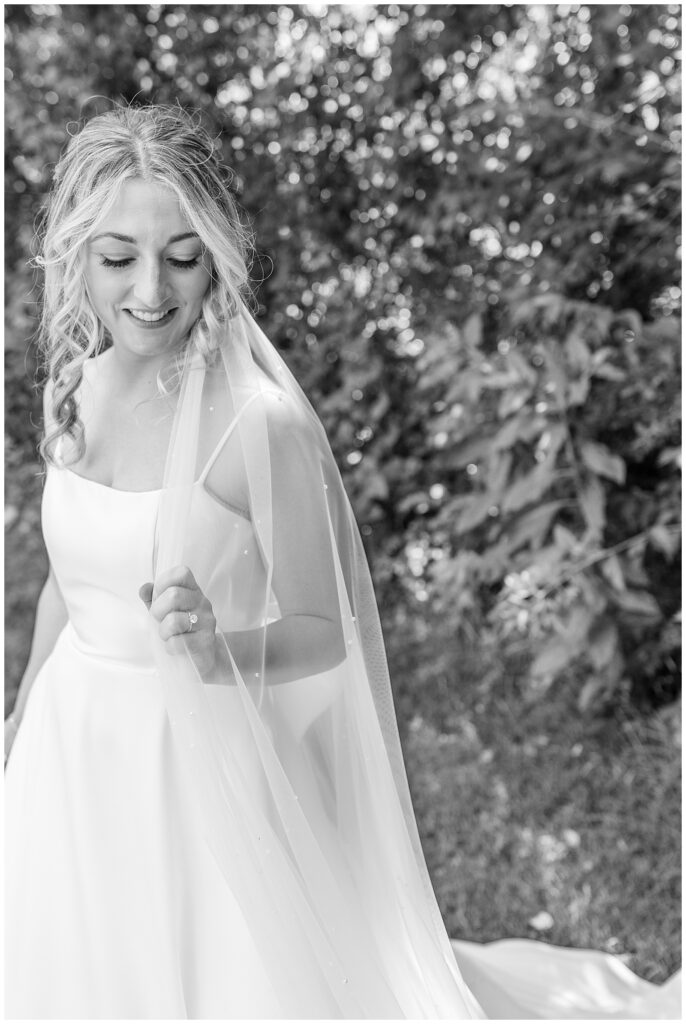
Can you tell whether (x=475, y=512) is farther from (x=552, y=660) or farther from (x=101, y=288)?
(x=101, y=288)

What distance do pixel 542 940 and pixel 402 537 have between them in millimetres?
1987

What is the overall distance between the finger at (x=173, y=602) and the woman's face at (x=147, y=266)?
1.48 ft

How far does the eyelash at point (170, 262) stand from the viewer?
154 cm

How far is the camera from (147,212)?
1507mm

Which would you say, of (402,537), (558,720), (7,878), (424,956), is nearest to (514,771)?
(558,720)

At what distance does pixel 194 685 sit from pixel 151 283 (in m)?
0.61

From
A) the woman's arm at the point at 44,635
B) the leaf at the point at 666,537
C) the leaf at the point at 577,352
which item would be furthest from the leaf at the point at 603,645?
the woman's arm at the point at 44,635

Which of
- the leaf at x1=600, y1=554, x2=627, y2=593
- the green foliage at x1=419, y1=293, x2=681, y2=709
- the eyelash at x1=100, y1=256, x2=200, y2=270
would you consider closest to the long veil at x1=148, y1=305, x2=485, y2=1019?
the eyelash at x1=100, y1=256, x2=200, y2=270

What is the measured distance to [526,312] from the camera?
Answer: 11.2 ft

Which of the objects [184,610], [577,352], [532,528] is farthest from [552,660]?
[184,610]

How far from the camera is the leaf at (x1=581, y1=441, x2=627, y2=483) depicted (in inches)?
129

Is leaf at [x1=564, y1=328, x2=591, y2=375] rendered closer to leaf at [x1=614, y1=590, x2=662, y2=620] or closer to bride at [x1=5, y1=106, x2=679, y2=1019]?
leaf at [x1=614, y1=590, x2=662, y2=620]

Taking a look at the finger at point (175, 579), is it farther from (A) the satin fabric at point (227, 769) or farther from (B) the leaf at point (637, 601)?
(B) the leaf at point (637, 601)

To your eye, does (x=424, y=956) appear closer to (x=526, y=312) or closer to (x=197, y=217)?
(x=197, y=217)
